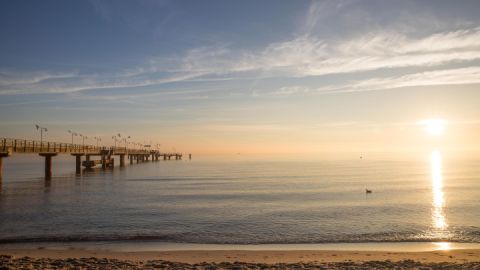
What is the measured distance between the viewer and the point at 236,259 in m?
15.8

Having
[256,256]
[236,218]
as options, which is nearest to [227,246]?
[256,256]

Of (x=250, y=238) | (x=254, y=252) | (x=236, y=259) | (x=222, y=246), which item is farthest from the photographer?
(x=250, y=238)

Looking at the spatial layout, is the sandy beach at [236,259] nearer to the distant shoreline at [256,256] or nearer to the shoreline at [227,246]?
the distant shoreline at [256,256]

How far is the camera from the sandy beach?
13.8m

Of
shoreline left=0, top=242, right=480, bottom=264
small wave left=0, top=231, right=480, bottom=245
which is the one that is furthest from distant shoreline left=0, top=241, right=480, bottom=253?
small wave left=0, top=231, right=480, bottom=245

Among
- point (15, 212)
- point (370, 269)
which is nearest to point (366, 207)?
point (370, 269)

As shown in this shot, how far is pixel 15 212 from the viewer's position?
28172mm

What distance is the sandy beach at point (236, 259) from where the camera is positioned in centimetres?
1380

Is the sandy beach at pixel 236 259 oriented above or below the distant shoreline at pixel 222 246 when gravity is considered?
above

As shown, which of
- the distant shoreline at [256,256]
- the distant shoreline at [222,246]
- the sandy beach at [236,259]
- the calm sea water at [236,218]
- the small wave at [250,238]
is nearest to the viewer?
the sandy beach at [236,259]

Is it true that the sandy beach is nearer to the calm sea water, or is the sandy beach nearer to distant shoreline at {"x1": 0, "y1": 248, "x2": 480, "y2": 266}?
distant shoreline at {"x1": 0, "y1": 248, "x2": 480, "y2": 266}

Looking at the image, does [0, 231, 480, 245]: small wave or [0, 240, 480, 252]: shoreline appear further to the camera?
[0, 231, 480, 245]: small wave

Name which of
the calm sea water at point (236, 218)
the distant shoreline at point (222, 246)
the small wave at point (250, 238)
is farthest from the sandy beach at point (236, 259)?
the calm sea water at point (236, 218)

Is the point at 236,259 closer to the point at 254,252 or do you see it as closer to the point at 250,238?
the point at 254,252
